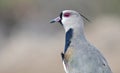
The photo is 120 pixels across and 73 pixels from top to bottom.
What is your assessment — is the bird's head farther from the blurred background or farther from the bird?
the blurred background

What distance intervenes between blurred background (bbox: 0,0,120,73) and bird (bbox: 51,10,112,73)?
632 centimetres

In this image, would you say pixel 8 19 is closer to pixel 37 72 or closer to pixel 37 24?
pixel 37 24

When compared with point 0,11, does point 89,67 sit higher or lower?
higher

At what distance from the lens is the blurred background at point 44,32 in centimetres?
1747

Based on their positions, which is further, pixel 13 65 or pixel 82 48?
pixel 13 65

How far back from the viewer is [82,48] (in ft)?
29.4

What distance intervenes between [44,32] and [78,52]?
15.1 meters

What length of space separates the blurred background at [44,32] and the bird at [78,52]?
20.7 ft

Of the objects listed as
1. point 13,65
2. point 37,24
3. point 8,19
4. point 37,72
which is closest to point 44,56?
point 13,65

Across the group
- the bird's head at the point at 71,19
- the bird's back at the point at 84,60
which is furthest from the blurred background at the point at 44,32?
the bird's back at the point at 84,60

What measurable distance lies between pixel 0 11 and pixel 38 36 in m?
3.72

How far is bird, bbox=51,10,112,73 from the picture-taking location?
8.70 metres

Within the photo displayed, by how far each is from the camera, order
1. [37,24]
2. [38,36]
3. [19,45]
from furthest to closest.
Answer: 1. [37,24]
2. [38,36]
3. [19,45]

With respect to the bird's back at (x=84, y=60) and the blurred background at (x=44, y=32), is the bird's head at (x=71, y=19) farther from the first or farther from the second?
the blurred background at (x=44, y=32)
